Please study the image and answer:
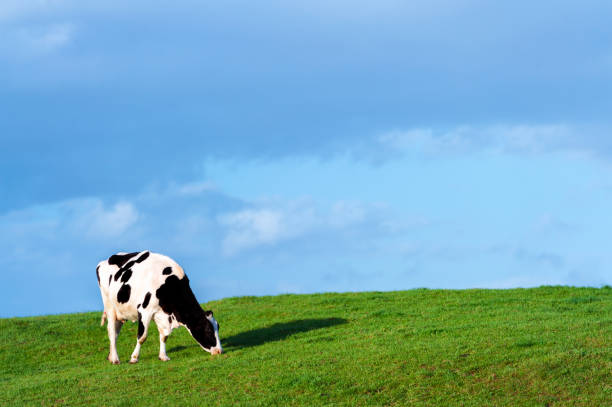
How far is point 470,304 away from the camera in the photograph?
28.6 metres

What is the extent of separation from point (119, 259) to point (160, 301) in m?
3.19

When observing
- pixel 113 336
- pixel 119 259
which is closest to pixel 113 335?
pixel 113 336

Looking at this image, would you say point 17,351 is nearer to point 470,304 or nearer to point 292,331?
point 292,331

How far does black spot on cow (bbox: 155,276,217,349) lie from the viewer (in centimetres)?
2261

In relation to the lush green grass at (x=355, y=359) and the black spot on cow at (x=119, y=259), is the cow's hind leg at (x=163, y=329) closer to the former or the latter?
the lush green grass at (x=355, y=359)

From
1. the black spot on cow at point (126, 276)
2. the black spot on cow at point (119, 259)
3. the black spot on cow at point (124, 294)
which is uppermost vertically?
the black spot on cow at point (119, 259)

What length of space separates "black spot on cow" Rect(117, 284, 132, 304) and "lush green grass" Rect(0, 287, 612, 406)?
210cm

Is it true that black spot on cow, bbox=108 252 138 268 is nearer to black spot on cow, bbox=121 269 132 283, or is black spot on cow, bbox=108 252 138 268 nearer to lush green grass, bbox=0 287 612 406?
black spot on cow, bbox=121 269 132 283

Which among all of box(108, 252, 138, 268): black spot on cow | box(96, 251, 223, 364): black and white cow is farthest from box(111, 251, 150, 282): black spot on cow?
box(108, 252, 138, 268): black spot on cow

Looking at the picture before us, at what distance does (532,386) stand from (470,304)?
37.2ft

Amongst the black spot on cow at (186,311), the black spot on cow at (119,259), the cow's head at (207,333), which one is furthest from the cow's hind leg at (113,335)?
the cow's head at (207,333)

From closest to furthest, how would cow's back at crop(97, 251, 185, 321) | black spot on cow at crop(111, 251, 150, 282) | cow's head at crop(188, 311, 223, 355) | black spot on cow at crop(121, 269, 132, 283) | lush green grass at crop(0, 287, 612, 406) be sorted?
lush green grass at crop(0, 287, 612, 406), cow's head at crop(188, 311, 223, 355), cow's back at crop(97, 251, 185, 321), black spot on cow at crop(121, 269, 132, 283), black spot on cow at crop(111, 251, 150, 282)

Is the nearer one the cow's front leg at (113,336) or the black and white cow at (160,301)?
the black and white cow at (160,301)

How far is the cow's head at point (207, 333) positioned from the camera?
2256cm
